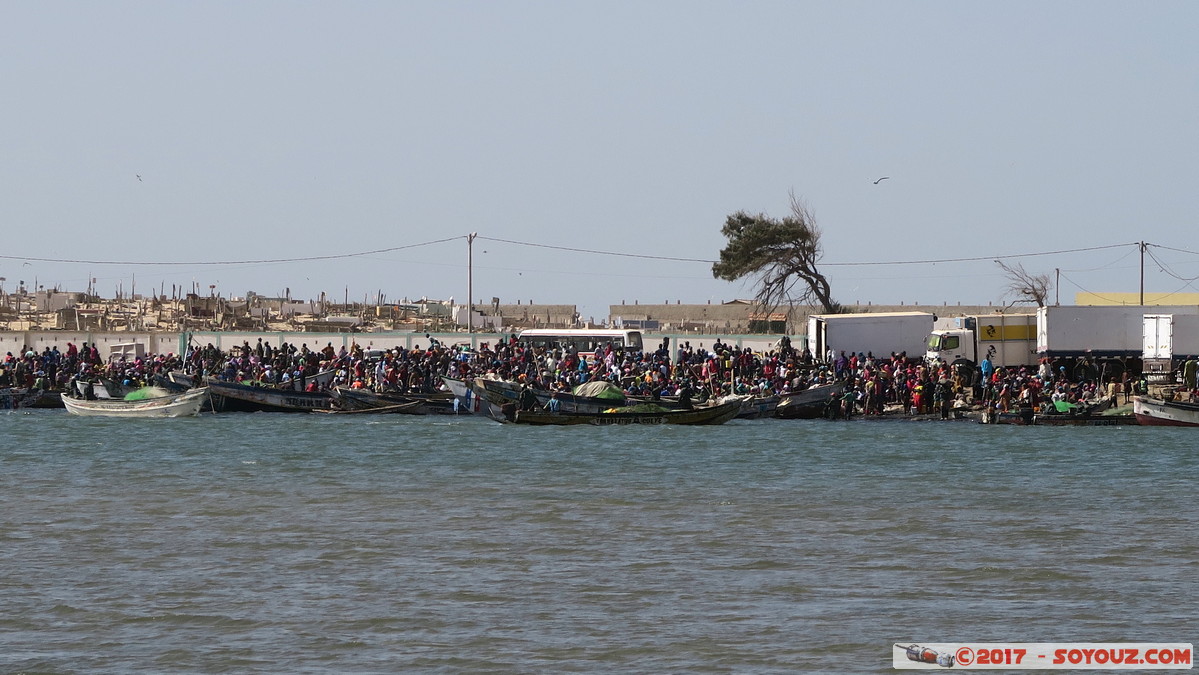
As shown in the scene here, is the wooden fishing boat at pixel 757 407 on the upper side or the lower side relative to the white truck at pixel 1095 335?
lower

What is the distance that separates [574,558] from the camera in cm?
1944

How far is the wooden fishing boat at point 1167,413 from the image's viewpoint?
45875 mm

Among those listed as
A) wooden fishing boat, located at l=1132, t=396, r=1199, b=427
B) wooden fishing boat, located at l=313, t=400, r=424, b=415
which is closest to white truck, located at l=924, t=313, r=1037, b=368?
wooden fishing boat, located at l=1132, t=396, r=1199, b=427

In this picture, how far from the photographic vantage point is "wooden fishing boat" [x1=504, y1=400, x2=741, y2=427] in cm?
4716

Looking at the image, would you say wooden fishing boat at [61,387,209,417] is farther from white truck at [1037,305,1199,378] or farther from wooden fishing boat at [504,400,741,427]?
white truck at [1037,305,1199,378]

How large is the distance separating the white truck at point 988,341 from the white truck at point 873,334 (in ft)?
2.50

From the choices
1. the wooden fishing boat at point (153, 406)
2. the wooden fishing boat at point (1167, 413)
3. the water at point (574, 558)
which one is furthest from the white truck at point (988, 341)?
the wooden fishing boat at point (153, 406)

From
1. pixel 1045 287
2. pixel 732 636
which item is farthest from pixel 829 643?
pixel 1045 287

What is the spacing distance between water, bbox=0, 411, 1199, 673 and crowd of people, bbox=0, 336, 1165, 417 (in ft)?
40.6

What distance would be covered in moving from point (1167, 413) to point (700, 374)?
48.5 feet

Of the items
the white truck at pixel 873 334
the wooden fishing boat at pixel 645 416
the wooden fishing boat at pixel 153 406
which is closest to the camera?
the wooden fishing boat at pixel 645 416

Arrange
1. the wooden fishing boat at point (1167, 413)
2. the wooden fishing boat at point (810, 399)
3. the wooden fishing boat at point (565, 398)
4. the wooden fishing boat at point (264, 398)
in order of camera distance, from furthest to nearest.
Answer: the wooden fishing boat at point (264, 398) → the wooden fishing boat at point (810, 399) → the wooden fishing boat at point (565, 398) → the wooden fishing boat at point (1167, 413)

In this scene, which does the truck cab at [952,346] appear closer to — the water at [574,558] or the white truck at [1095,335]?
the white truck at [1095,335]

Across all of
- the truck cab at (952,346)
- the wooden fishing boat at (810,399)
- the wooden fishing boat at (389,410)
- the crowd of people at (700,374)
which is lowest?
the wooden fishing boat at (389,410)
